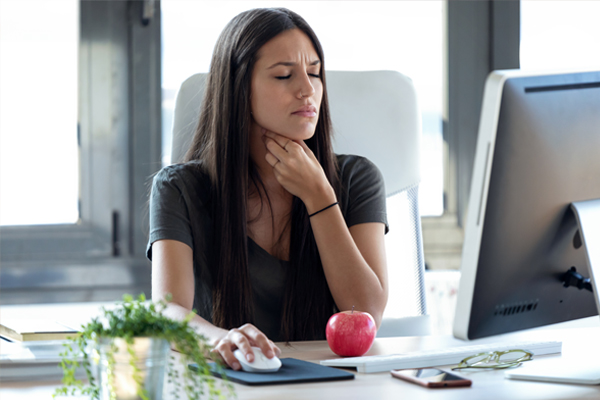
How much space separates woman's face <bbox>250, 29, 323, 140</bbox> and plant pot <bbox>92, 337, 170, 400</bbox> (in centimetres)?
81

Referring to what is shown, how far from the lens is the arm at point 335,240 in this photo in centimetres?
Result: 130

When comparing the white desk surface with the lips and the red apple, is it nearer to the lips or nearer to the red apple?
the red apple

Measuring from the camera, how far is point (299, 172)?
53.6 inches

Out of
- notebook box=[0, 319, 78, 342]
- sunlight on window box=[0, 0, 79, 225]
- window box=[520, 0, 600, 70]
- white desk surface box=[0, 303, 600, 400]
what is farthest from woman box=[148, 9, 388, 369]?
window box=[520, 0, 600, 70]

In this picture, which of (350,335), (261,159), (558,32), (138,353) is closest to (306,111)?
(261,159)

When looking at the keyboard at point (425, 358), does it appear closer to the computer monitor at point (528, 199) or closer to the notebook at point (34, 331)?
the computer monitor at point (528, 199)

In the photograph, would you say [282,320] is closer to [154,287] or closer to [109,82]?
[154,287]

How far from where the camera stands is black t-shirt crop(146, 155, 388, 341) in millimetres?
1328

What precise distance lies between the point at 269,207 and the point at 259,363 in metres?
0.71

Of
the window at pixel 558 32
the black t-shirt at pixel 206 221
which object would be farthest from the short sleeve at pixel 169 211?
the window at pixel 558 32

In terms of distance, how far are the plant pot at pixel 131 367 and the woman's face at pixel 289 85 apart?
81cm

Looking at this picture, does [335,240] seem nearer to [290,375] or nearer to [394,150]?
[394,150]

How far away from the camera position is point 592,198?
75 cm

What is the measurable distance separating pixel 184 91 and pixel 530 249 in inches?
37.1
